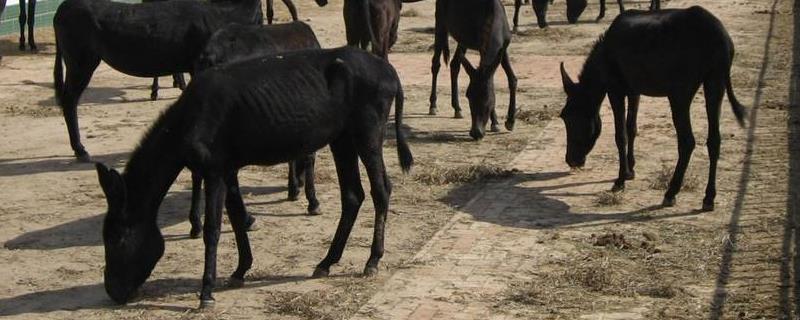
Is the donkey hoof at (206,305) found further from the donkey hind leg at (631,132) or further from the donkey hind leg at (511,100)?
the donkey hind leg at (511,100)

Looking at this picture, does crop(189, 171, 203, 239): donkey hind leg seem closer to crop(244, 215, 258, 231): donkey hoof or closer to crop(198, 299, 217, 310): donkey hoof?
crop(244, 215, 258, 231): donkey hoof

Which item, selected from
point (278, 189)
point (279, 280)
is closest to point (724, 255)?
point (279, 280)

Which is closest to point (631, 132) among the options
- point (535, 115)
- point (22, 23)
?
point (535, 115)

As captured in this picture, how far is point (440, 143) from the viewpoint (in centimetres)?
1408

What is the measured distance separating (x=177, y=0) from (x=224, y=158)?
4.54m

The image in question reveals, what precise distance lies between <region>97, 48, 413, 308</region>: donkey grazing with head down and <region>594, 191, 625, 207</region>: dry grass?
9.36ft

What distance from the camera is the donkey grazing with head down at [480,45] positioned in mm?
13977

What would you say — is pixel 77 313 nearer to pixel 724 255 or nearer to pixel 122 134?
pixel 724 255

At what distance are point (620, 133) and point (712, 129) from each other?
0.97 m

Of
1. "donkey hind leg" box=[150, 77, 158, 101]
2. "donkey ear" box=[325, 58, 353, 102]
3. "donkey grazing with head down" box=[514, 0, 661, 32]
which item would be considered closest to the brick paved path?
"donkey ear" box=[325, 58, 353, 102]

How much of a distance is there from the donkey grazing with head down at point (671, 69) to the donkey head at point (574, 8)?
1113 centimetres

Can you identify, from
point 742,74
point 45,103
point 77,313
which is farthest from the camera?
point 742,74

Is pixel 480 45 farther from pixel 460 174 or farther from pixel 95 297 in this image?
pixel 95 297

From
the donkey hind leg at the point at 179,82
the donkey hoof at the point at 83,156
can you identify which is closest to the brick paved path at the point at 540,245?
the donkey hoof at the point at 83,156
